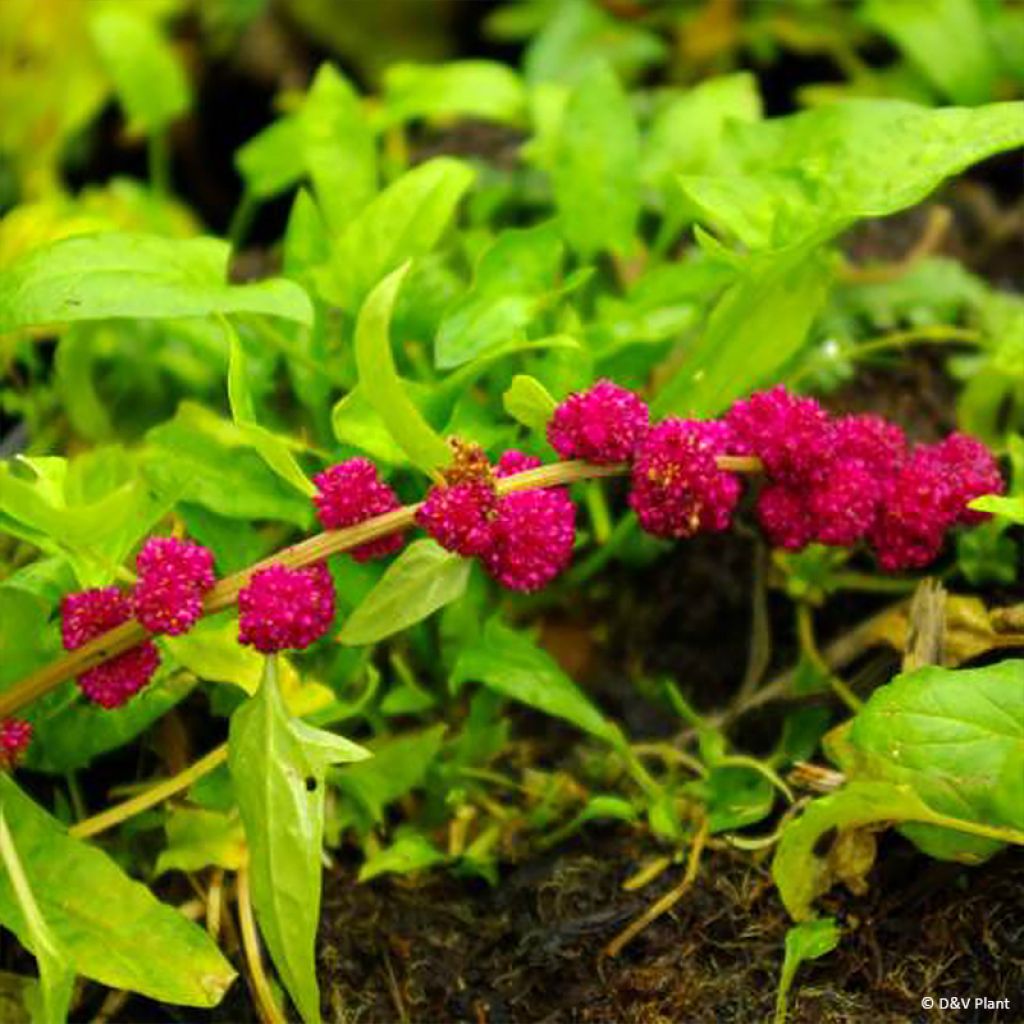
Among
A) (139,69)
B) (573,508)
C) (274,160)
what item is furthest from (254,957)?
(139,69)

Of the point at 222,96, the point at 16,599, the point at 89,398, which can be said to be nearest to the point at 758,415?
the point at 16,599

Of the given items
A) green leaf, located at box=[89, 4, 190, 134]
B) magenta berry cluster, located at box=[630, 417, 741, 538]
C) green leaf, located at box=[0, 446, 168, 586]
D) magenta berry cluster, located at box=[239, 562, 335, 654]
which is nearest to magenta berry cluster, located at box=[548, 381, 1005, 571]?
magenta berry cluster, located at box=[630, 417, 741, 538]

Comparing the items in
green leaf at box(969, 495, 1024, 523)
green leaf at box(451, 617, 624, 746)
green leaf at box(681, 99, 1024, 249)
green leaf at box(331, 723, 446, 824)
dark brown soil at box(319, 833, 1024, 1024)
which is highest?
green leaf at box(681, 99, 1024, 249)

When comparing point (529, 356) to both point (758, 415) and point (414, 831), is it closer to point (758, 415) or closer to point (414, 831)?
point (758, 415)

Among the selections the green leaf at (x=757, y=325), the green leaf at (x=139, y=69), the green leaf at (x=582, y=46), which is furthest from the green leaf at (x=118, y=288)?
the green leaf at (x=582, y=46)

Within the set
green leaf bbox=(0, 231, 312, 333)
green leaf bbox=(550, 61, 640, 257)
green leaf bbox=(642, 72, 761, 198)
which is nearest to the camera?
green leaf bbox=(0, 231, 312, 333)

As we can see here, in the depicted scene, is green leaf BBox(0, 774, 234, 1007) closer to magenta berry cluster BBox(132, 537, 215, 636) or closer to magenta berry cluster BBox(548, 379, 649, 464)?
magenta berry cluster BBox(132, 537, 215, 636)

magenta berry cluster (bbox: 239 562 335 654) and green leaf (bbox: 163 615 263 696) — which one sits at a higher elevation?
magenta berry cluster (bbox: 239 562 335 654)
